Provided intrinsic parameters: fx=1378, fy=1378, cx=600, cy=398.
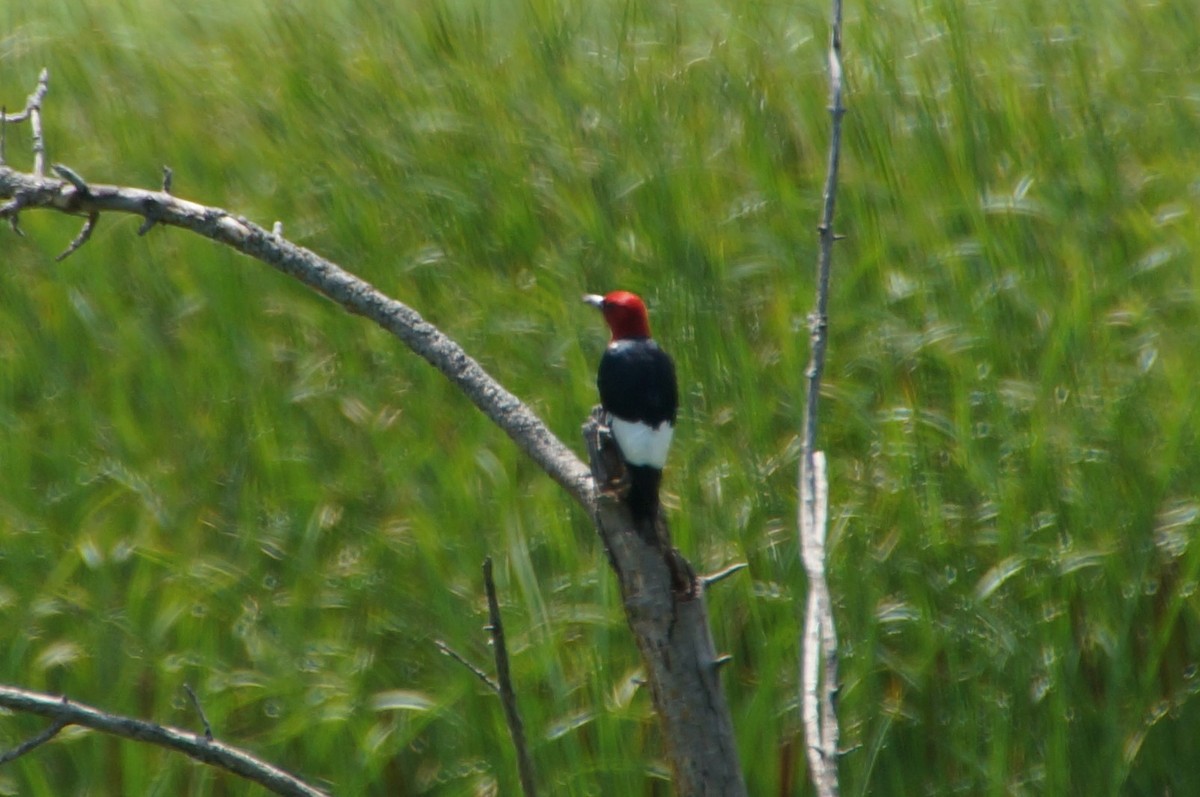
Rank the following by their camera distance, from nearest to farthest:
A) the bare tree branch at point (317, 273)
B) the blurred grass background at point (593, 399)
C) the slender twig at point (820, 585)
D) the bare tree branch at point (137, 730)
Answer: the slender twig at point (820, 585)
the bare tree branch at point (137, 730)
the bare tree branch at point (317, 273)
the blurred grass background at point (593, 399)

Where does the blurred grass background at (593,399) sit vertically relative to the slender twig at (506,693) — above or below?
above

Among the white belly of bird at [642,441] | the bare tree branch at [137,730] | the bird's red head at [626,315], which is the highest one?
the bird's red head at [626,315]

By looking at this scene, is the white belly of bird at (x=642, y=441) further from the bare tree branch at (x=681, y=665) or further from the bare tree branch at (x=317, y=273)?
the bare tree branch at (x=681, y=665)

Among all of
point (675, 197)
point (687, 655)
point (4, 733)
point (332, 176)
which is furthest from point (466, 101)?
point (687, 655)

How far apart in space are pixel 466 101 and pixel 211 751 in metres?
3.05

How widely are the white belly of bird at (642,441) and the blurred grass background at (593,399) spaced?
2.42 ft

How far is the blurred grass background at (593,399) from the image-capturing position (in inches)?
119

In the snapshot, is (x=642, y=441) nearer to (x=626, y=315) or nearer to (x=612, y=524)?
(x=626, y=315)

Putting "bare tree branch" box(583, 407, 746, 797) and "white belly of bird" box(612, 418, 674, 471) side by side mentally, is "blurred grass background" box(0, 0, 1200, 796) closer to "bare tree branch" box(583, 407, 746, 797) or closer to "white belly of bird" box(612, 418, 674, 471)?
"white belly of bird" box(612, 418, 674, 471)

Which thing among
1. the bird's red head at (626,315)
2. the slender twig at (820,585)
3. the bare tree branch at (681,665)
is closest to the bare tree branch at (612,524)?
the bare tree branch at (681,665)

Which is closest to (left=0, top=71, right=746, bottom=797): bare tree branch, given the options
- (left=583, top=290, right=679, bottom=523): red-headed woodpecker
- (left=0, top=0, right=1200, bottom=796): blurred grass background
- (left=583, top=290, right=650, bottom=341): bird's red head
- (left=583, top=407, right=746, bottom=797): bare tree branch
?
(left=583, top=407, right=746, bottom=797): bare tree branch

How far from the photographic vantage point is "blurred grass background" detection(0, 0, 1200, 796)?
9.90 feet

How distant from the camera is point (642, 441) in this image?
2309 mm

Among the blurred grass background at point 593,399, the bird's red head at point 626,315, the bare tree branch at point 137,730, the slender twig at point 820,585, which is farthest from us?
the blurred grass background at point 593,399
